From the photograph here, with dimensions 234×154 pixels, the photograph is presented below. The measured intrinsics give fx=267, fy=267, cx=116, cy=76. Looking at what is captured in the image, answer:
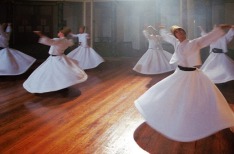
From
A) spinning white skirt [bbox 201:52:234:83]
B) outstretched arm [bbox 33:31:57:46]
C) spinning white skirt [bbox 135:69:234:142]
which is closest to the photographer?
spinning white skirt [bbox 135:69:234:142]

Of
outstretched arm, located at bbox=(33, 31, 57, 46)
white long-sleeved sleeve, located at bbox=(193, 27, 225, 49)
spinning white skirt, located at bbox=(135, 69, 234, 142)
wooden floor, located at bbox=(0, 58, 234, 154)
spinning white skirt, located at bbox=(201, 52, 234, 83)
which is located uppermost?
outstretched arm, located at bbox=(33, 31, 57, 46)

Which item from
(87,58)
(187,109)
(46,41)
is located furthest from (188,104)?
(87,58)

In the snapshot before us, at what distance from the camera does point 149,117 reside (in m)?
3.29

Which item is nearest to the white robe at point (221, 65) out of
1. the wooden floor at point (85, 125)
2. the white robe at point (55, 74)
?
the wooden floor at point (85, 125)

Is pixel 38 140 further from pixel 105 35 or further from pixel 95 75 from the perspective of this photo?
pixel 105 35

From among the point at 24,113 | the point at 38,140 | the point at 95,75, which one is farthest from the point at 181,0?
the point at 38,140

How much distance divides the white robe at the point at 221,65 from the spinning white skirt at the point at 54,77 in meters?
2.88

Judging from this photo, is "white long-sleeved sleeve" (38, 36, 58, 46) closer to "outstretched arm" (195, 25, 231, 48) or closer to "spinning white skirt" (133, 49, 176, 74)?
"outstretched arm" (195, 25, 231, 48)

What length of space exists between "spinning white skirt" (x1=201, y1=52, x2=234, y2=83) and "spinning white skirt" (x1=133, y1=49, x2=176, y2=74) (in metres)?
1.61

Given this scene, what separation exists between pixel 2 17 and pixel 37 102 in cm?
832

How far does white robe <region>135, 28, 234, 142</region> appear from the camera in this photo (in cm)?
300

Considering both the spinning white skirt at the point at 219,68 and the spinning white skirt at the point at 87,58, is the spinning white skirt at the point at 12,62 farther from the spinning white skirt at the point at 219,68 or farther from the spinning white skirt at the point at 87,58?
the spinning white skirt at the point at 219,68

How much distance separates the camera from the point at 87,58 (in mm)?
8602

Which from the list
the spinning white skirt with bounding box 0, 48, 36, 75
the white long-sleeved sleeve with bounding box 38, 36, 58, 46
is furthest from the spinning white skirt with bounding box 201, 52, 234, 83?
the spinning white skirt with bounding box 0, 48, 36, 75
